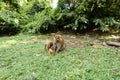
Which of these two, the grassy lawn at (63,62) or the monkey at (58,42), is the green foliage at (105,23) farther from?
the monkey at (58,42)

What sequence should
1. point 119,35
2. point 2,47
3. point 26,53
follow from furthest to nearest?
point 119,35 → point 2,47 → point 26,53

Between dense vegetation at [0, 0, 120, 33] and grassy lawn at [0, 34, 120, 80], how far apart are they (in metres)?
0.94

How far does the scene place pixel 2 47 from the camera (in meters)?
4.86

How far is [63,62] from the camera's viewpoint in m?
3.59

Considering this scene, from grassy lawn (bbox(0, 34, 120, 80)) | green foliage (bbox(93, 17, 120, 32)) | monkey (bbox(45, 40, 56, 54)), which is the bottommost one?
grassy lawn (bbox(0, 34, 120, 80))

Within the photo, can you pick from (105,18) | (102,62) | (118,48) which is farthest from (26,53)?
(105,18)

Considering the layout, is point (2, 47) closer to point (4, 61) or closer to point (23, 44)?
point (23, 44)

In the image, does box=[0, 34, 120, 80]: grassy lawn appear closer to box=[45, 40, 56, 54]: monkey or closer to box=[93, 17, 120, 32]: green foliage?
box=[45, 40, 56, 54]: monkey

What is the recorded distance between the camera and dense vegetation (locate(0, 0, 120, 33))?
218 inches

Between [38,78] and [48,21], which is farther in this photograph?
[48,21]

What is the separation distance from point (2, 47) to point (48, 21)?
1903 millimetres

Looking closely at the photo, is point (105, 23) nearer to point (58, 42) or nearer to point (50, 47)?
point (58, 42)

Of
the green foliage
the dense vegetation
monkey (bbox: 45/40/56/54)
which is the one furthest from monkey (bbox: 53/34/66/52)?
the green foliage

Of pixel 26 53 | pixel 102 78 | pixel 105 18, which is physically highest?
pixel 105 18
